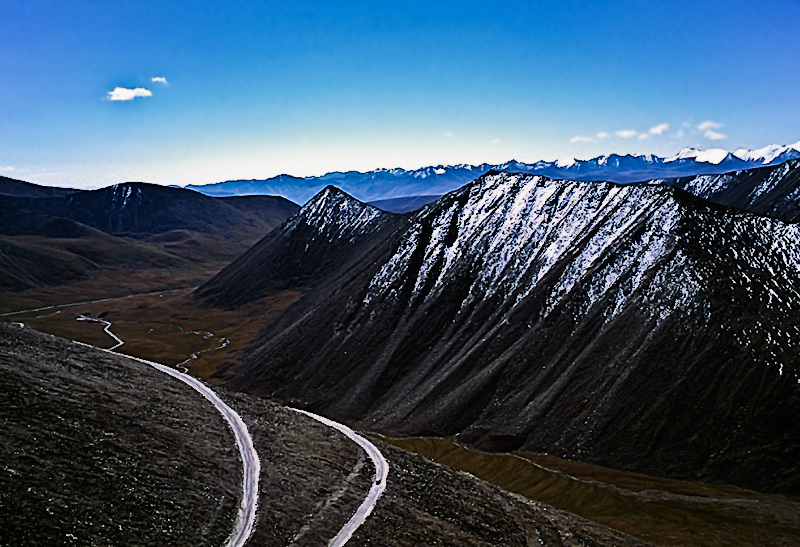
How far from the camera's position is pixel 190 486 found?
3122 centimetres

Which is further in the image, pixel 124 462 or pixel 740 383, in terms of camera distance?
pixel 740 383

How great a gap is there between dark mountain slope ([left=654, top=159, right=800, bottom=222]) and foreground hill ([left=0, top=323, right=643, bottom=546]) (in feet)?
380

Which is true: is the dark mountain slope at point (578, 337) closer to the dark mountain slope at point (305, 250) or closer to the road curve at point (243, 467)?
the road curve at point (243, 467)

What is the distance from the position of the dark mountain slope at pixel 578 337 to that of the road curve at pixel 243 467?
25.3 m

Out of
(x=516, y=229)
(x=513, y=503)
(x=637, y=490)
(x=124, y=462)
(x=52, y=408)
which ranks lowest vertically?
(x=637, y=490)

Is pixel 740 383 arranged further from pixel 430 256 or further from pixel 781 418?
pixel 430 256

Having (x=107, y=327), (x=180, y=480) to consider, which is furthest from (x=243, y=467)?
(x=107, y=327)

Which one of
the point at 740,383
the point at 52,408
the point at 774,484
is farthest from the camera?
the point at 740,383

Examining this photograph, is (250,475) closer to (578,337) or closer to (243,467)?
(243,467)

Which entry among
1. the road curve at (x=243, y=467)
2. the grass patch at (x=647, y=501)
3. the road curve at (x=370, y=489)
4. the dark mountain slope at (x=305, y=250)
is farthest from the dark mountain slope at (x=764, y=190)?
the road curve at (x=243, y=467)

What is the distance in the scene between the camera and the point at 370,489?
119 feet

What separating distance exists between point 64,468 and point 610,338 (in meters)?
56.9

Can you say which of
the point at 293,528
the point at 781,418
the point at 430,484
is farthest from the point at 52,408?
the point at 781,418

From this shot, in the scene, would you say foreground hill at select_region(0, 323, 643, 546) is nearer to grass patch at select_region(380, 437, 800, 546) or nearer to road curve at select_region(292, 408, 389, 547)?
road curve at select_region(292, 408, 389, 547)
